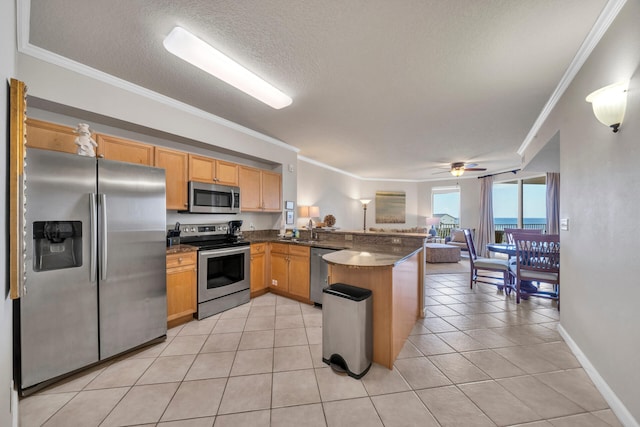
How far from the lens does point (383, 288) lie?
199 cm

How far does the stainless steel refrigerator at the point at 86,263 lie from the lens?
1658 millimetres

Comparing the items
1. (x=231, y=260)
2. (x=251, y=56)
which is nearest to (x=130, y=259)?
(x=231, y=260)

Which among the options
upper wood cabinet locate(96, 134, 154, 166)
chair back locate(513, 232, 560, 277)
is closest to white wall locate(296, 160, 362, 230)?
upper wood cabinet locate(96, 134, 154, 166)

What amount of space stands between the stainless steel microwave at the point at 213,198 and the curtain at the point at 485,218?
724 cm

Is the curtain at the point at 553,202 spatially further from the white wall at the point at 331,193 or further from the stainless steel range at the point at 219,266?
the stainless steel range at the point at 219,266

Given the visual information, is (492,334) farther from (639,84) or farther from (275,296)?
(275,296)

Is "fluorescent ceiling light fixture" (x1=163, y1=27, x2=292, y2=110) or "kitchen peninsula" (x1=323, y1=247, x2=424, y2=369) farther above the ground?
"fluorescent ceiling light fixture" (x1=163, y1=27, x2=292, y2=110)

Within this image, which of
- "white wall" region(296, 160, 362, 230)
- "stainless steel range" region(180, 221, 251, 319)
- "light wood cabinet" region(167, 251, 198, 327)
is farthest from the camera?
Answer: "white wall" region(296, 160, 362, 230)

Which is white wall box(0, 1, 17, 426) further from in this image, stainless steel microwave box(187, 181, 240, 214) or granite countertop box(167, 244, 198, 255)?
stainless steel microwave box(187, 181, 240, 214)

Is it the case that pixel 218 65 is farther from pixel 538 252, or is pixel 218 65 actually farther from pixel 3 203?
pixel 538 252

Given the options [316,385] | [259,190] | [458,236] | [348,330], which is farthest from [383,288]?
[458,236]

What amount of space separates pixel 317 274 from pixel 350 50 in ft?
8.62

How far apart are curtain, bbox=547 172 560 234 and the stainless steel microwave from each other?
21.4 ft

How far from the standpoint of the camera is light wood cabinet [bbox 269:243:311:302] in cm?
342
